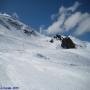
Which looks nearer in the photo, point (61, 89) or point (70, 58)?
point (61, 89)

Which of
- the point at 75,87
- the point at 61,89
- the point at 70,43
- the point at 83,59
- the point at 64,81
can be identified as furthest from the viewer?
the point at 70,43

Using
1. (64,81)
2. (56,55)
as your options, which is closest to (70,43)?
(56,55)

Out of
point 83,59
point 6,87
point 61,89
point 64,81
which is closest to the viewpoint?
point 6,87

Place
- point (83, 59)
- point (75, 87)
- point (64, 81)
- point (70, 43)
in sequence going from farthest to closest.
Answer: point (70, 43)
point (83, 59)
point (64, 81)
point (75, 87)

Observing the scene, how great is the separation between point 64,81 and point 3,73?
692cm

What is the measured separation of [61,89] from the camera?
1598cm

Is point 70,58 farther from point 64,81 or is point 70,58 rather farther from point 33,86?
point 33,86

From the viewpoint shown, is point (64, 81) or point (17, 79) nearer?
point (17, 79)

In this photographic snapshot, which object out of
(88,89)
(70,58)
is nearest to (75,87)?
(88,89)

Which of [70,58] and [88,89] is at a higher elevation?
[70,58]

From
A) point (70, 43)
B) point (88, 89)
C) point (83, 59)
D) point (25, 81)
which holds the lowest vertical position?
point (88, 89)

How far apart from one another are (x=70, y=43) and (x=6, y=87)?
5964 cm

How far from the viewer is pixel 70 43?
2817 inches

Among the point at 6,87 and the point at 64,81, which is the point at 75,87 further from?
the point at 6,87
